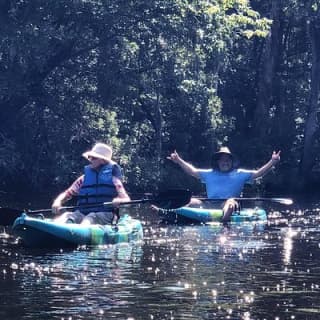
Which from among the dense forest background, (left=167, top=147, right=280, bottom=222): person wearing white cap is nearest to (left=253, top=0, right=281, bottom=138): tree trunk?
the dense forest background

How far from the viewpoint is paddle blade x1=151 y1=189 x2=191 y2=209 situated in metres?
14.9

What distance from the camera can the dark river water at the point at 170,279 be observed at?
28.8 feet

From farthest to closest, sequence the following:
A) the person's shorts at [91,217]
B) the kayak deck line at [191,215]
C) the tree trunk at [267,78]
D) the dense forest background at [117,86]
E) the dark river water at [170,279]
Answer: the tree trunk at [267,78] < the dense forest background at [117,86] < the kayak deck line at [191,215] < the person's shorts at [91,217] < the dark river water at [170,279]

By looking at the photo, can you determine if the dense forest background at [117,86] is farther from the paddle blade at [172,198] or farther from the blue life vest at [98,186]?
the blue life vest at [98,186]

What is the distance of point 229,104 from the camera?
37469mm

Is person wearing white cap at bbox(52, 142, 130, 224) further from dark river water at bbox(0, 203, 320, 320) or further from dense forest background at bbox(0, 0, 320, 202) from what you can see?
dense forest background at bbox(0, 0, 320, 202)

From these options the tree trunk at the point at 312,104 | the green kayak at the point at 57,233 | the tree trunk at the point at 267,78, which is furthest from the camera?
the tree trunk at the point at 267,78

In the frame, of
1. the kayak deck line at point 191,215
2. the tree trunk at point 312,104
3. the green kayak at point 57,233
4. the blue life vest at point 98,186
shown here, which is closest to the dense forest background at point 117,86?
the tree trunk at point 312,104

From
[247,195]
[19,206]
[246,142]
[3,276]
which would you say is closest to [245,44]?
[246,142]

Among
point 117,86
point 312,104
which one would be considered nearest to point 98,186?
point 117,86

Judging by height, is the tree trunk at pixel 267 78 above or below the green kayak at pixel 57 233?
above

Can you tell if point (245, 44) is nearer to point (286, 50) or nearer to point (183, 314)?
point (286, 50)

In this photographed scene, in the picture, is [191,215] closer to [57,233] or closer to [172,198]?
[172,198]

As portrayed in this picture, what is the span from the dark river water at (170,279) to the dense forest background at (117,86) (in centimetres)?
1180
